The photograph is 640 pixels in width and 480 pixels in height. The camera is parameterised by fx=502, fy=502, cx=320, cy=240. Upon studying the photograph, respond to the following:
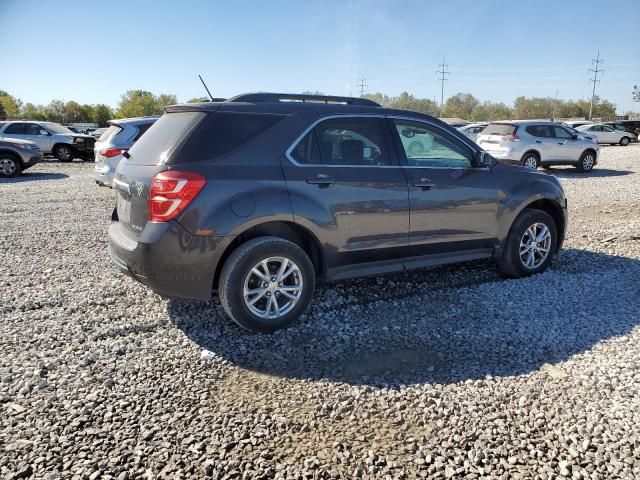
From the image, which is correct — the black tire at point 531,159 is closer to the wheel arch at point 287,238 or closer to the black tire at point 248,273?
the wheel arch at point 287,238

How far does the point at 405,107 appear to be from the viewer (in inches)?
3420

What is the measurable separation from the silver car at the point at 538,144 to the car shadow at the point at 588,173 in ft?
1.14

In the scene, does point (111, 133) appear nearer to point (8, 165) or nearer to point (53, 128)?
point (8, 165)

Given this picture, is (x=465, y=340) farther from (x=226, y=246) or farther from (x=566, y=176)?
(x=566, y=176)

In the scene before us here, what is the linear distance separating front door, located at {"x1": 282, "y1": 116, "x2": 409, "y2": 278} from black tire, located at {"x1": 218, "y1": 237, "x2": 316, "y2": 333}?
259 millimetres

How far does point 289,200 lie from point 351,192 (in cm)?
60

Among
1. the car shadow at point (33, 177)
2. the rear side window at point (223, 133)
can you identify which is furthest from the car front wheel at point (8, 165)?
the rear side window at point (223, 133)

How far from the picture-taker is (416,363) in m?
3.61

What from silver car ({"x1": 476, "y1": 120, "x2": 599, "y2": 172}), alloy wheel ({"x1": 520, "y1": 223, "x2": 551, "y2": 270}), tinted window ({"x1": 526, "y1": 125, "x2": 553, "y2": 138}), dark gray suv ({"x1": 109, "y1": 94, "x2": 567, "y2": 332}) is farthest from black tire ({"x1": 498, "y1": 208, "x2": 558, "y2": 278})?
tinted window ({"x1": 526, "y1": 125, "x2": 553, "y2": 138})

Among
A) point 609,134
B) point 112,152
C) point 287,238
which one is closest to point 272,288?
point 287,238

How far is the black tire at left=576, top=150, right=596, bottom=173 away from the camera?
16.5 meters

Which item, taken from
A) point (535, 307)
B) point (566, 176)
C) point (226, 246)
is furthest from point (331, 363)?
point (566, 176)

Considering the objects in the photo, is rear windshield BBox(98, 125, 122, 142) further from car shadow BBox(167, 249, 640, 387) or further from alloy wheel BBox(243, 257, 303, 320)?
alloy wheel BBox(243, 257, 303, 320)

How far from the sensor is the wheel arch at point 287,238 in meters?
4.02
